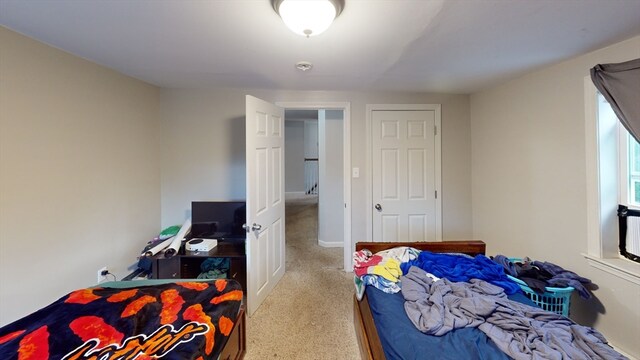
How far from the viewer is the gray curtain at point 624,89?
5.13 feet

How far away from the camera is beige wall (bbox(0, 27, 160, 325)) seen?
1591mm

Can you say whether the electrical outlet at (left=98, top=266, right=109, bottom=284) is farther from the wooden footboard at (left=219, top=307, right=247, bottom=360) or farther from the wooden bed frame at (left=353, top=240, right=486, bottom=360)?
the wooden bed frame at (left=353, top=240, right=486, bottom=360)

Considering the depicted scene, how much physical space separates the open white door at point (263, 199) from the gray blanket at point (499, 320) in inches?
54.1

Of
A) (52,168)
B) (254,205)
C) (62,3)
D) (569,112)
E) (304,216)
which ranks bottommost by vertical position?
(304,216)

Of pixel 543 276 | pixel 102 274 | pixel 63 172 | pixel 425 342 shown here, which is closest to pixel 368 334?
pixel 425 342

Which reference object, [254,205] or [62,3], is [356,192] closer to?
[254,205]

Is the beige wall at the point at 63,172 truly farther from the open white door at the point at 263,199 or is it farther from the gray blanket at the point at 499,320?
the gray blanket at the point at 499,320

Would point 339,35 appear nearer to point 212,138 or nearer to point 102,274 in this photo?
point 212,138

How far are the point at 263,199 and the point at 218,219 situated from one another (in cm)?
59

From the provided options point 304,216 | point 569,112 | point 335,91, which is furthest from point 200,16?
point 304,216

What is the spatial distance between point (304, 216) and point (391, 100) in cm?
338

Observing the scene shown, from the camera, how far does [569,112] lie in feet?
6.72

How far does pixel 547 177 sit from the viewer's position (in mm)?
2246

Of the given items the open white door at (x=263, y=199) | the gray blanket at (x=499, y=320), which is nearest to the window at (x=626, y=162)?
the gray blanket at (x=499, y=320)
